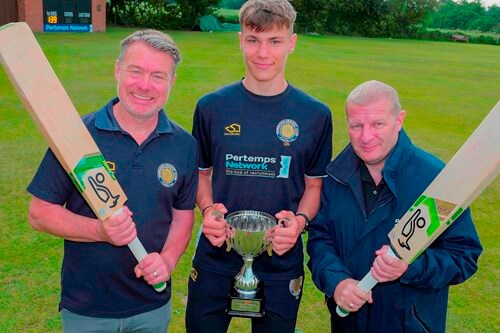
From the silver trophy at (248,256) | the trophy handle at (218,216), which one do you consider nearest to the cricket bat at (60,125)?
the trophy handle at (218,216)

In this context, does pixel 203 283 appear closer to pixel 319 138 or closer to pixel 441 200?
pixel 319 138

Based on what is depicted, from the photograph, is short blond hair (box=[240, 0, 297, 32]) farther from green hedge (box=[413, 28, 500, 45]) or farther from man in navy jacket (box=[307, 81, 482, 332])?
green hedge (box=[413, 28, 500, 45])

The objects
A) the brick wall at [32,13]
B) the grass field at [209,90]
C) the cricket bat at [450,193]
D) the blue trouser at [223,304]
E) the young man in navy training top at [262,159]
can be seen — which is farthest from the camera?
the brick wall at [32,13]

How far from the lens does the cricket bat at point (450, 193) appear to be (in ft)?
6.81

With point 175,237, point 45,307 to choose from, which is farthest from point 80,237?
point 45,307

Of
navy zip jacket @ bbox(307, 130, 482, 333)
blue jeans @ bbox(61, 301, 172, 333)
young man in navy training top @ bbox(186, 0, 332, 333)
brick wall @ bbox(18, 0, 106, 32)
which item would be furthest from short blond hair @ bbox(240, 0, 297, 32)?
brick wall @ bbox(18, 0, 106, 32)

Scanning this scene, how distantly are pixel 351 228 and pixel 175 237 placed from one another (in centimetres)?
82

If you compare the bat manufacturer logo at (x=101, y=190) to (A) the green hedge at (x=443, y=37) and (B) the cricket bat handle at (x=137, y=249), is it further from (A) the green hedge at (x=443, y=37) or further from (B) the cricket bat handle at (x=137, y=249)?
(A) the green hedge at (x=443, y=37)

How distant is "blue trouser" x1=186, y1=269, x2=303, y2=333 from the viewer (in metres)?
2.91

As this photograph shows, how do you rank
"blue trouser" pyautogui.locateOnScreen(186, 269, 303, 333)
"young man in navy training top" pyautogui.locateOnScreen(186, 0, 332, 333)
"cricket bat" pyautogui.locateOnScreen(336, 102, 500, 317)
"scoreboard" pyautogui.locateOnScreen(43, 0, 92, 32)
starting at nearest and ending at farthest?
"cricket bat" pyautogui.locateOnScreen(336, 102, 500, 317), "young man in navy training top" pyautogui.locateOnScreen(186, 0, 332, 333), "blue trouser" pyautogui.locateOnScreen(186, 269, 303, 333), "scoreboard" pyautogui.locateOnScreen(43, 0, 92, 32)

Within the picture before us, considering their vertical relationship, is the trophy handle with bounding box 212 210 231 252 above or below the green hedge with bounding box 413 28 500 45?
above

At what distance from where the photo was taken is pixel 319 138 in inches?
114

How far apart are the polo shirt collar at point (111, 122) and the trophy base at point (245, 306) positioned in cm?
91

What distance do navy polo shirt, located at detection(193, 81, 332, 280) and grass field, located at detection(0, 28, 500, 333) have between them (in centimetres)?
120
